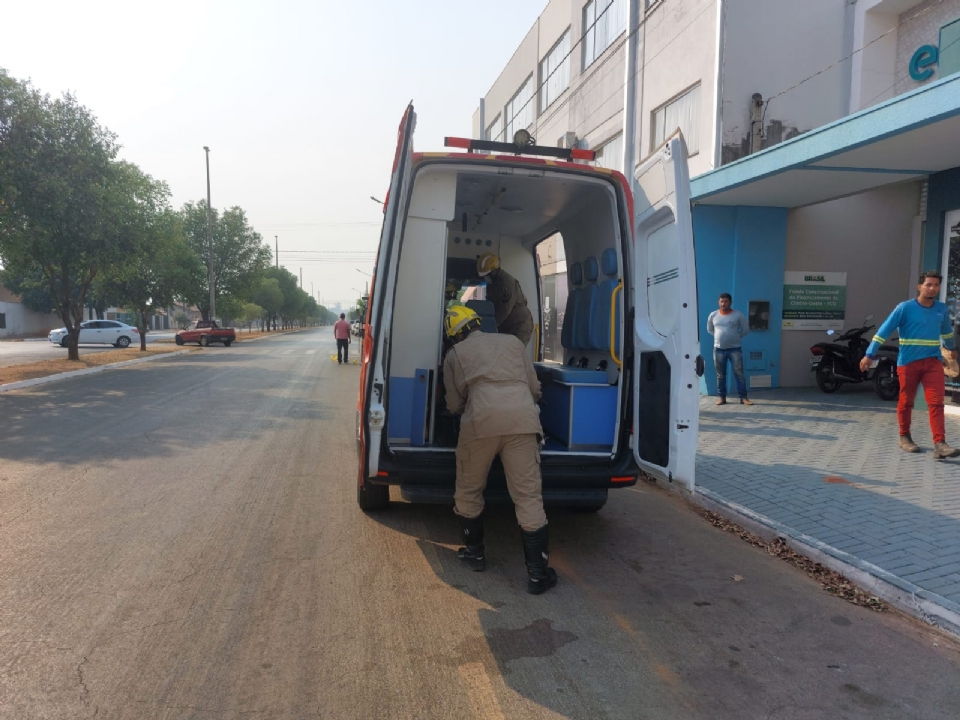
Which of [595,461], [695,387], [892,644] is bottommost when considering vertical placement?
[892,644]

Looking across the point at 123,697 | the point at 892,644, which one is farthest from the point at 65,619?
the point at 892,644

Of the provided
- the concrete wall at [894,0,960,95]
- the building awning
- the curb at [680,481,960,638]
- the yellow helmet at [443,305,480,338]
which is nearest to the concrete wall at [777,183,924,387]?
the building awning

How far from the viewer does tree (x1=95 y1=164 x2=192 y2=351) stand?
19.0 meters

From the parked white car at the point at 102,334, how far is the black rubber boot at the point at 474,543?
35.0m

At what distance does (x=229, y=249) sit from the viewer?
154 ft

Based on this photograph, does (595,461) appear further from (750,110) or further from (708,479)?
(750,110)

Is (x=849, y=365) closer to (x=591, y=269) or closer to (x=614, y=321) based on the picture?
(x=591, y=269)

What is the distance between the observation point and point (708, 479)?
241 inches

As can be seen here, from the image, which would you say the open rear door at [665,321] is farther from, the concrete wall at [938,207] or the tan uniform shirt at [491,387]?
the concrete wall at [938,207]

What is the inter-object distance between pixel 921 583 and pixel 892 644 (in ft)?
2.23

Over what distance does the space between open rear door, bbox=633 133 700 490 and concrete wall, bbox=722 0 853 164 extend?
728cm

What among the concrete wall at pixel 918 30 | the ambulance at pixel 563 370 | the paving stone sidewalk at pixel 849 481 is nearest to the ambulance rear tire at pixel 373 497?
the ambulance at pixel 563 370

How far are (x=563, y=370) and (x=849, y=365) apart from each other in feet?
25.1

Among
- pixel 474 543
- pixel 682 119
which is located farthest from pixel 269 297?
pixel 474 543
